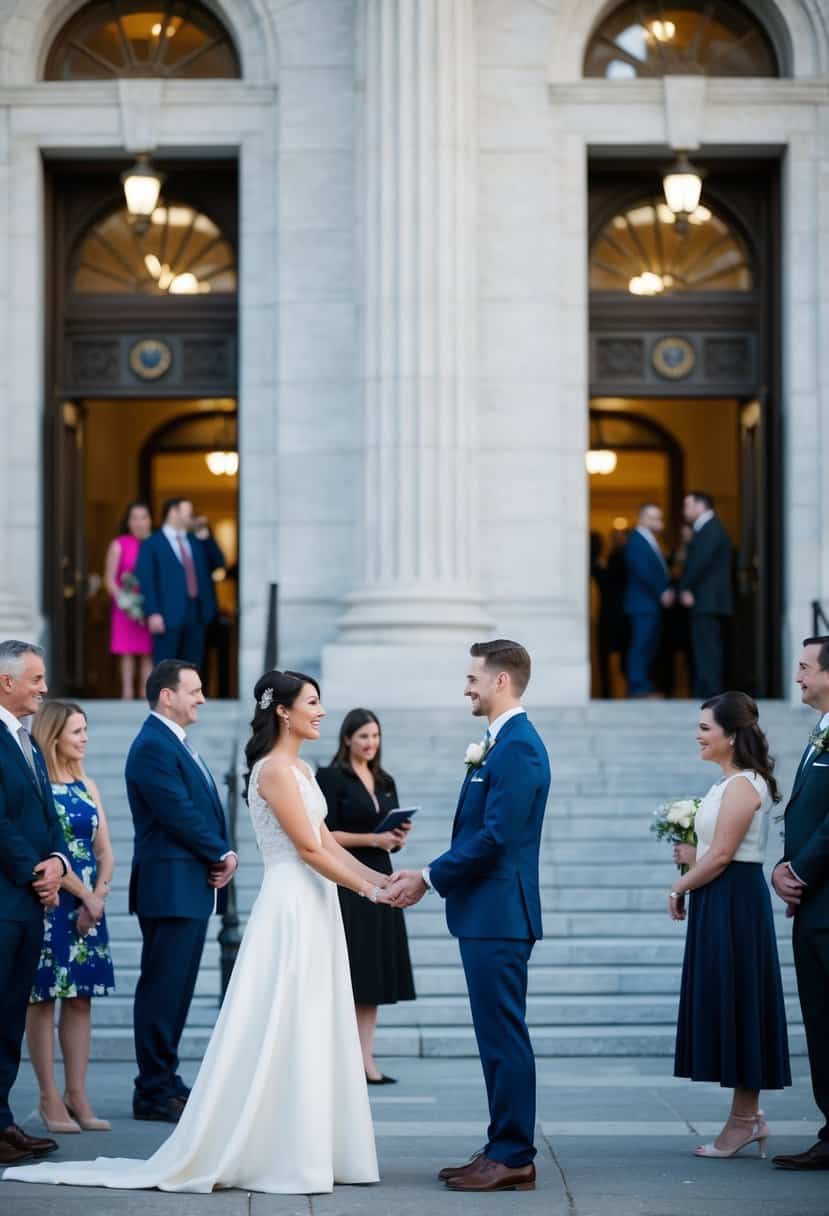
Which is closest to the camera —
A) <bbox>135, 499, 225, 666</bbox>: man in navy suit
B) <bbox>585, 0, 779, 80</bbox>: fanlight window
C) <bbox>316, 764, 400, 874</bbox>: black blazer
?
<bbox>316, 764, 400, 874</bbox>: black blazer

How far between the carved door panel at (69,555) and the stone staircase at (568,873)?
6.18ft

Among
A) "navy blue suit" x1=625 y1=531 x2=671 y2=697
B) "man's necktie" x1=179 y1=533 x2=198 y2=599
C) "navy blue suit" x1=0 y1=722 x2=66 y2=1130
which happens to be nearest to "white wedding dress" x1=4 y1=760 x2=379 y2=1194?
"navy blue suit" x1=0 y1=722 x2=66 y2=1130

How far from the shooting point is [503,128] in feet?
59.8

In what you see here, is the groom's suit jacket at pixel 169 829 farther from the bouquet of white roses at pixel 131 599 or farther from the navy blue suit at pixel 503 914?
the bouquet of white roses at pixel 131 599

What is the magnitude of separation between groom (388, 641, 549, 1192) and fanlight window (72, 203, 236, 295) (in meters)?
12.4

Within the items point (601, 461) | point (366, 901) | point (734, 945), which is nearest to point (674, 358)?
point (601, 461)

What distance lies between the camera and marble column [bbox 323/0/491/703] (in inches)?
683

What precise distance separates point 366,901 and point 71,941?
1787 millimetres

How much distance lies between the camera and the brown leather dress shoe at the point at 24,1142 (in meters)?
8.04

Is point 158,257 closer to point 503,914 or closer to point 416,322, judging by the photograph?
point 416,322

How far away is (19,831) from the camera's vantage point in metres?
8.15

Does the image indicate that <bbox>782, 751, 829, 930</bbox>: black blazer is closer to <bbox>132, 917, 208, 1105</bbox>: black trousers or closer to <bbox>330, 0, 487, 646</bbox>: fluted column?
<bbox>132, 917, 208, 1105</bbox>: black trousers

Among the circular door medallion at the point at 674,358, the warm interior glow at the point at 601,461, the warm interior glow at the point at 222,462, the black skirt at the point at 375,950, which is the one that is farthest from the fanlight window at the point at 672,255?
the black skirt at the point at 375,950

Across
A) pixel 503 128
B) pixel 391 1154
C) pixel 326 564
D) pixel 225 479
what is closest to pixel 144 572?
pixel 326 564
